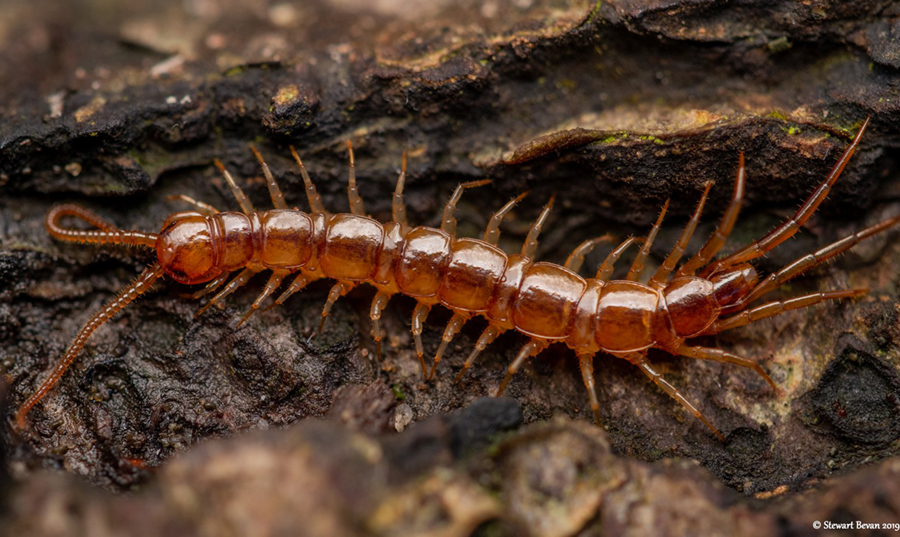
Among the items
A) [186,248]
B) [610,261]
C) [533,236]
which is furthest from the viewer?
[533,236]

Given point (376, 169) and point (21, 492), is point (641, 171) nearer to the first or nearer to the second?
point (376, 169)

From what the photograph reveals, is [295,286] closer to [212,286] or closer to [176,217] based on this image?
[212,286]

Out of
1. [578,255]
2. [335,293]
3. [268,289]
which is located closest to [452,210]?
[578,255]

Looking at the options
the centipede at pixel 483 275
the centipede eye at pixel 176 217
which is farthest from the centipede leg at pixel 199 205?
the centipede eye at pixel 176 217

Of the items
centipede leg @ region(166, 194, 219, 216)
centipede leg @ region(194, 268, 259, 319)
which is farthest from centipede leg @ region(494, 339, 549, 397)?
centipede leg @ region(166, 194, 219, 216)

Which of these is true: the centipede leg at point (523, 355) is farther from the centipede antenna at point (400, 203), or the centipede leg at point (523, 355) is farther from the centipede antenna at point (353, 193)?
the centipede antenna at point (353, 193)

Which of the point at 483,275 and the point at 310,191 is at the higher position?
the point at 310,191

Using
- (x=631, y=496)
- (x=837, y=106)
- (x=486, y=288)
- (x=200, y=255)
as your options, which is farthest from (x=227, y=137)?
(x=837, y=106)
